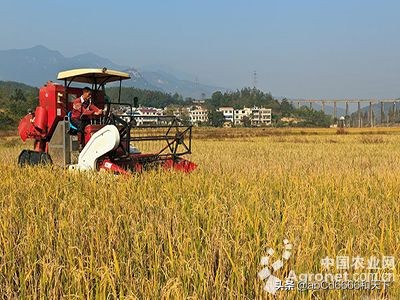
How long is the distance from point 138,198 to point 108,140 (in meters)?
2.27

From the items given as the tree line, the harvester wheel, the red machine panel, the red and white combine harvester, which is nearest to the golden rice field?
the red and white combine harvester

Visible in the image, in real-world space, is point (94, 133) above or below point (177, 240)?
above

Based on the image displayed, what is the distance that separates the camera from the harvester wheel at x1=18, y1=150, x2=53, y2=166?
7948 millimetres

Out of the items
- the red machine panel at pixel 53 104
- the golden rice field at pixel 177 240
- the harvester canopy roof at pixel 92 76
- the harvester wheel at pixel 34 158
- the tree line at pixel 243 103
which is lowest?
the golden rice field at pixel 177 240

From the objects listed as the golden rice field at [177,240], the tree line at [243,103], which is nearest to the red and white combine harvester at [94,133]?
the golden rice field at [177,240]

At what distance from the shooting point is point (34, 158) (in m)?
8.23

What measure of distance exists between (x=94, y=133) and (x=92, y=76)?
160 cm

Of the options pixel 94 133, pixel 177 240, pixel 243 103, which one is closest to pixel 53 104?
pixel 94 133

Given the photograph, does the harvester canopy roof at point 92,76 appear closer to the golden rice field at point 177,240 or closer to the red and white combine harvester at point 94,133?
the red and white combine harvester at point 94,133

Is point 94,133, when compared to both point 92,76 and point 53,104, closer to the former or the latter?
point 53,104

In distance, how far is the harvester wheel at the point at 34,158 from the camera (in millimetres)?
7948

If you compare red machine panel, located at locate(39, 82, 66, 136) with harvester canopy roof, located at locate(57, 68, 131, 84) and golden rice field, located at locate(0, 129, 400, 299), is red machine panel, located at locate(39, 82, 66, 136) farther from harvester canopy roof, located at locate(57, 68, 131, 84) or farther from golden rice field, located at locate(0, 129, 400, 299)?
golden rice field, located at locate(0, 129, 400, 299)

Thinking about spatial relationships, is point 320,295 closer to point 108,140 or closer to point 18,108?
point 108,140

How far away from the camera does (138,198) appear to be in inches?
185
